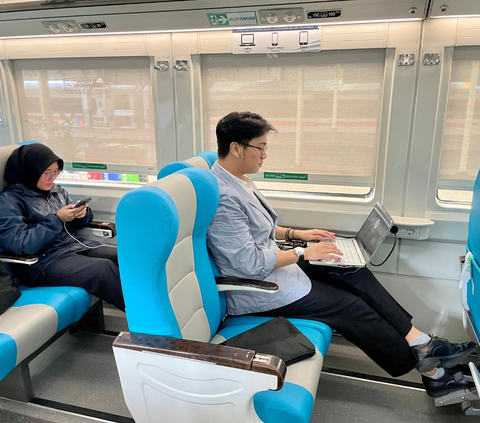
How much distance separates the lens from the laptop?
2211mm

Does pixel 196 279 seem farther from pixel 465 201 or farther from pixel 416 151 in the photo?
pixel 465 201

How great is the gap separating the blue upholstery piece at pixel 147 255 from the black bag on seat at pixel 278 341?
392mm

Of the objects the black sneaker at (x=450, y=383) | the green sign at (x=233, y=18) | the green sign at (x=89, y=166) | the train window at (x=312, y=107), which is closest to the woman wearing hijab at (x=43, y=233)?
the green sign at (x=89, y=166)

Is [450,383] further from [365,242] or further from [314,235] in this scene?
[314,235]

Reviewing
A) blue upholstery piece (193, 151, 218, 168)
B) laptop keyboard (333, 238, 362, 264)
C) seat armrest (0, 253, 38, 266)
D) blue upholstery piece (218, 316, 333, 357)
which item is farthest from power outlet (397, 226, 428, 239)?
seat armrest (0, 253, 38, 266)

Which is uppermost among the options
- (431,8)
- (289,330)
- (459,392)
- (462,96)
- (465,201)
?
(431,8)

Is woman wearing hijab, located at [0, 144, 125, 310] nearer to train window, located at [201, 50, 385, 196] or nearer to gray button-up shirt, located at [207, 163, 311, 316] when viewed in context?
gray button-up shirt, located at [207, 163, 311, 316]

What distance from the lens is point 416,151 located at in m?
2.65

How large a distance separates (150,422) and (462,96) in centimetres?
261

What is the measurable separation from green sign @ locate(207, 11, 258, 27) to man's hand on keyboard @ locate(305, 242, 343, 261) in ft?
4.56

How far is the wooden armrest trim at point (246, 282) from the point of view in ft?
6.68

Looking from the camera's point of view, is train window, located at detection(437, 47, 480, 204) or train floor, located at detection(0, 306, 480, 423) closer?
train floor, located at detection(0, 306, 480, 423)

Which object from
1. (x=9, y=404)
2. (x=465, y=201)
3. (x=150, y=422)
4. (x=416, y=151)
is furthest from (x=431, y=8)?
(x=9, y=404)

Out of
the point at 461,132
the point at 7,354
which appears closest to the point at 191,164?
the point at 7,354
